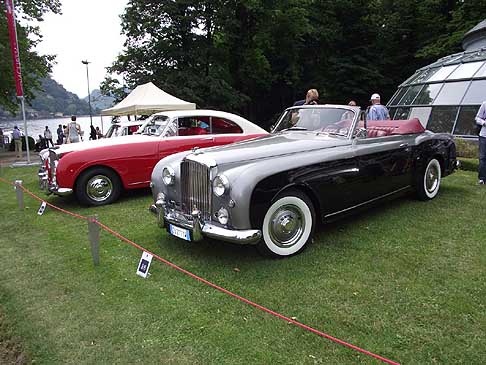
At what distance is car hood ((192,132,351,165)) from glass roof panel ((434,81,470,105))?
8.38 m

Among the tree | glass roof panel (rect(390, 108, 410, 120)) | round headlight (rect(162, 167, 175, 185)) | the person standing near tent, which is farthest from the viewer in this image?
the tree

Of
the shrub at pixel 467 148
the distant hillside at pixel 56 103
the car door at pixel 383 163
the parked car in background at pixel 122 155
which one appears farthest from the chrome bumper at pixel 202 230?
the distant hillside at pixel 56 103

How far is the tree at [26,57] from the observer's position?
20641 mm

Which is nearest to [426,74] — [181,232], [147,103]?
[147,103]

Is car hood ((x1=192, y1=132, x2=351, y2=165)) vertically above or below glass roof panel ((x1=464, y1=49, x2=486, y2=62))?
below

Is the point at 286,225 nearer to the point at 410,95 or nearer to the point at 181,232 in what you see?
the point at 181,232

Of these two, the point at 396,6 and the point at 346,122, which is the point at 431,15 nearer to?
the point at 396,6

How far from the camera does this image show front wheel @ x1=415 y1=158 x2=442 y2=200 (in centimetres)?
637

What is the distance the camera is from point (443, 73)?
13.5m

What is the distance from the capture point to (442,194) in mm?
6961

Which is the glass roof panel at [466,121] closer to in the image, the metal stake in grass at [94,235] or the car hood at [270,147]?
the car hood at [270,147]

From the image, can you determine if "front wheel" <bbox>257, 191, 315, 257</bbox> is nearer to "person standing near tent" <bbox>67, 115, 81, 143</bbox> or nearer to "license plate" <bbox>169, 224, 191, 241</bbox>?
"license plate" <bbox>169, 224, 191, 241</bbox>

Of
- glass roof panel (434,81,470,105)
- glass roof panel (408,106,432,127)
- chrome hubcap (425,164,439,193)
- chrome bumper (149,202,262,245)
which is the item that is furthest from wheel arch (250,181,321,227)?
glass roof panel (408,106,432,127)

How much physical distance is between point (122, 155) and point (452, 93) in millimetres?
10087
